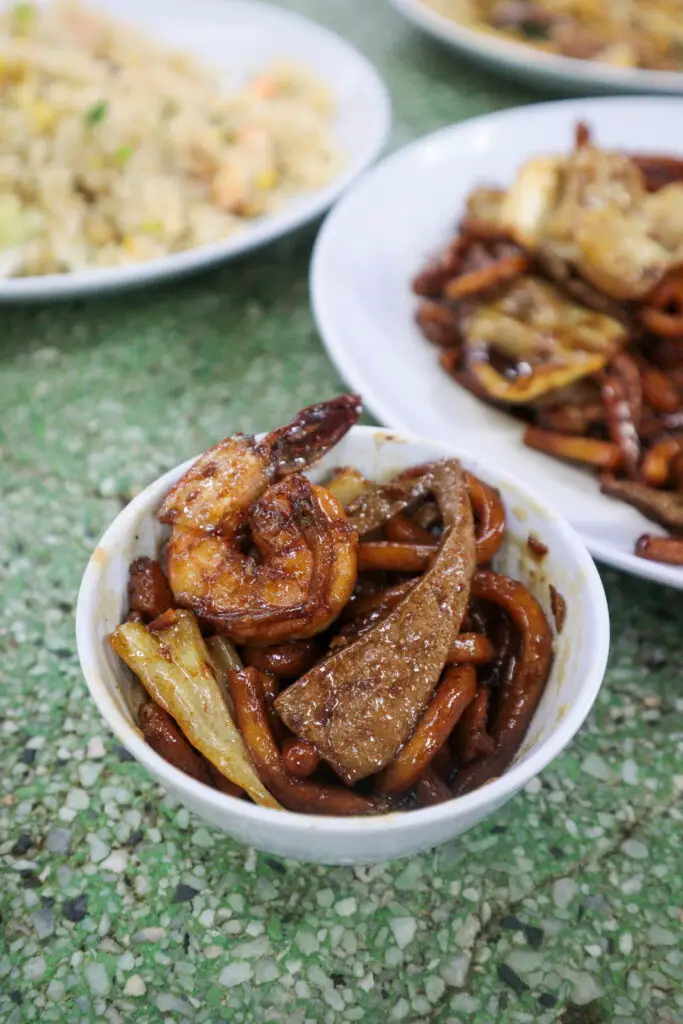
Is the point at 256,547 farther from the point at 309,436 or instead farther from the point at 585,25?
the point at 585,25

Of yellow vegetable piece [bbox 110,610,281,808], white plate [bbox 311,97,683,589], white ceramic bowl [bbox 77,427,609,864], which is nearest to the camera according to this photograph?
white ceramic bowl [bbox 77,427,609,864]

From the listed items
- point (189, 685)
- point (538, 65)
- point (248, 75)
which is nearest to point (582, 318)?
point (189, 685)

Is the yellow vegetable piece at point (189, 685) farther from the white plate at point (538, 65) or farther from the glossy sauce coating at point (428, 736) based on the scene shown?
the white plate at point (538, 65)

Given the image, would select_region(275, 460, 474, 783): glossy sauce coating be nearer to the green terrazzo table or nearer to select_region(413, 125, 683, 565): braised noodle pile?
the green terrazzo table

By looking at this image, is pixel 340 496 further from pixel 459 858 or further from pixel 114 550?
pixel 459 858

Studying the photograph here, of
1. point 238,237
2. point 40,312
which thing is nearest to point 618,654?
point 238,237

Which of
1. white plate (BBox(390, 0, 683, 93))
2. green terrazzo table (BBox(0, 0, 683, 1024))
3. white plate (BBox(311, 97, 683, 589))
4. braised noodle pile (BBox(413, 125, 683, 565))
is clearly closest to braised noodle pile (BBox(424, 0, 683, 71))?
white plate (BBox(390, 0, 683, 93))
